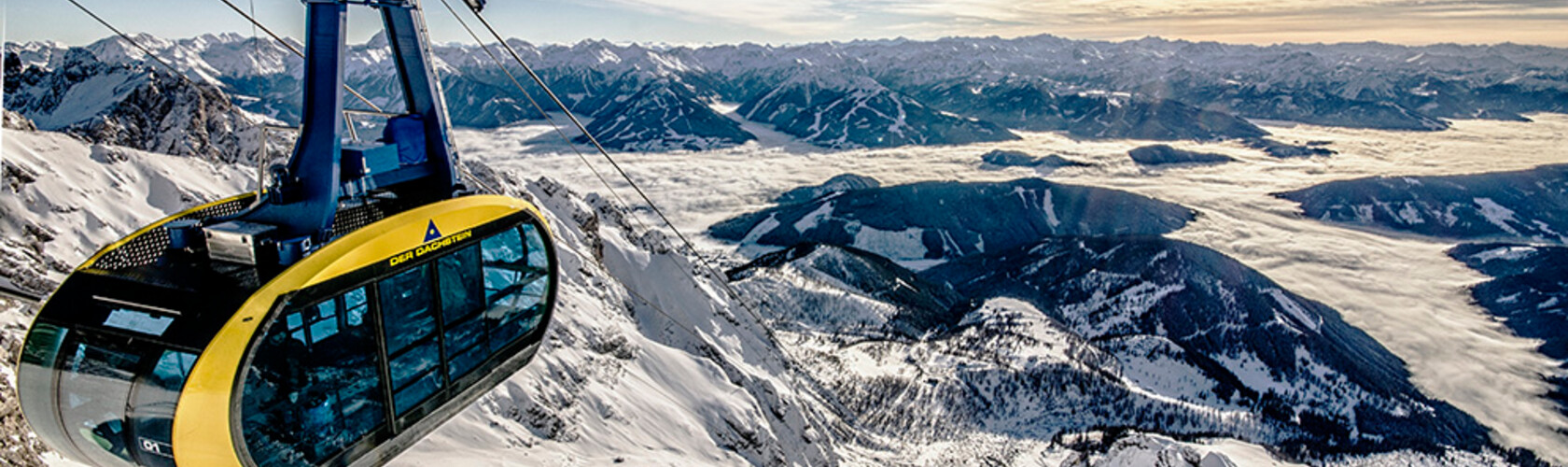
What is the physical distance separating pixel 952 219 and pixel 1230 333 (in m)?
63.6

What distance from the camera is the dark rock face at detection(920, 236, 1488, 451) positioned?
68000 mm

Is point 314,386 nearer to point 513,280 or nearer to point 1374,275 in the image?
point 513,280

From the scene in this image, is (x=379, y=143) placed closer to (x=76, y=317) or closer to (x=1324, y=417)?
(x=76, y=317)

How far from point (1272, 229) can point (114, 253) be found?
18953 cm

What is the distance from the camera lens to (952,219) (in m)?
142

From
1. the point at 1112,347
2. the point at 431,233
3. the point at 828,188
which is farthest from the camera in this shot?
the point at 828,188

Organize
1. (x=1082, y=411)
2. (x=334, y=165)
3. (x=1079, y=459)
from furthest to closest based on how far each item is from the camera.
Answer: (x=1082, y=411) → (x=1079, y=459) → (x=334, y=165)

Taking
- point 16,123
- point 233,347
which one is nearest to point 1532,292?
point 233,347

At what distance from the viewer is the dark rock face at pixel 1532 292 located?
314 ft

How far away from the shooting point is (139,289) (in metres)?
6.59

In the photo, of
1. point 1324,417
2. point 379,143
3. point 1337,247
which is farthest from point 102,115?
point 1337,247

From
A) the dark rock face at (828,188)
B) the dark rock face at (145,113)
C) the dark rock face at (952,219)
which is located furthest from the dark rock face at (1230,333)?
the dark rock face at (145,113)

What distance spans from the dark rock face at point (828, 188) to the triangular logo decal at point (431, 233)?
161575 millimetres

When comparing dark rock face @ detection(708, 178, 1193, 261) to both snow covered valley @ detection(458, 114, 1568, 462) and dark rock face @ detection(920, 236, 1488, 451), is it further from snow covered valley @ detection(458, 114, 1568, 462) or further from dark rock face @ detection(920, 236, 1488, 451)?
dark rock face @ detection(920, 236, 1488, 451)
